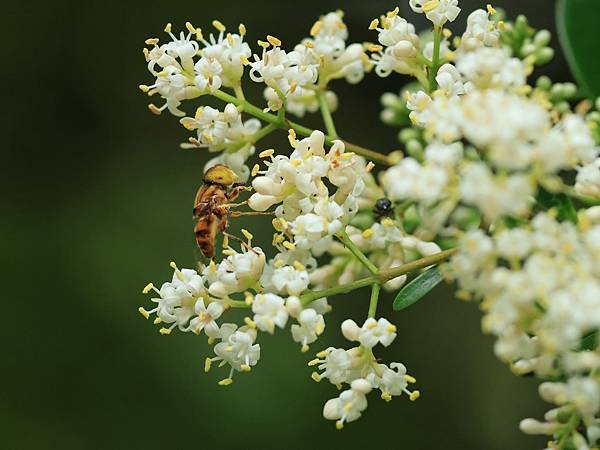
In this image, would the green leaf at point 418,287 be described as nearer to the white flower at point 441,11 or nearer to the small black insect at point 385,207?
the small black insect at point 385,207

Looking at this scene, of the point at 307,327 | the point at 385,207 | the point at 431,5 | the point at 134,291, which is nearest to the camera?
the point at 307,327

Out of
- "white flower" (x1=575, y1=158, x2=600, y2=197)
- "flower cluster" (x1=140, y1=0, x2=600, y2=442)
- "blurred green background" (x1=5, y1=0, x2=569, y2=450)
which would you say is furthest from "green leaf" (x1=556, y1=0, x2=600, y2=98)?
"blurred green background" (x1=5, y1=0, x2=569, y2=450)

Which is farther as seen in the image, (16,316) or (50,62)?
(50,62)

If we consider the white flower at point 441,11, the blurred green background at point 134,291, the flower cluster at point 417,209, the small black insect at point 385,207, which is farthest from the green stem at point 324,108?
the blurred green background at point 134,291

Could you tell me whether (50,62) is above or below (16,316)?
above

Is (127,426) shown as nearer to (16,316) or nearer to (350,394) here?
(16,316)

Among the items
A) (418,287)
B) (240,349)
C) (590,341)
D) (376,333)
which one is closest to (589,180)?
(590,341)

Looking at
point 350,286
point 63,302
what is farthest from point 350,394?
point 63,302

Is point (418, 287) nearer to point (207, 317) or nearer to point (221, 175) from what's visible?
point (207, 317)
